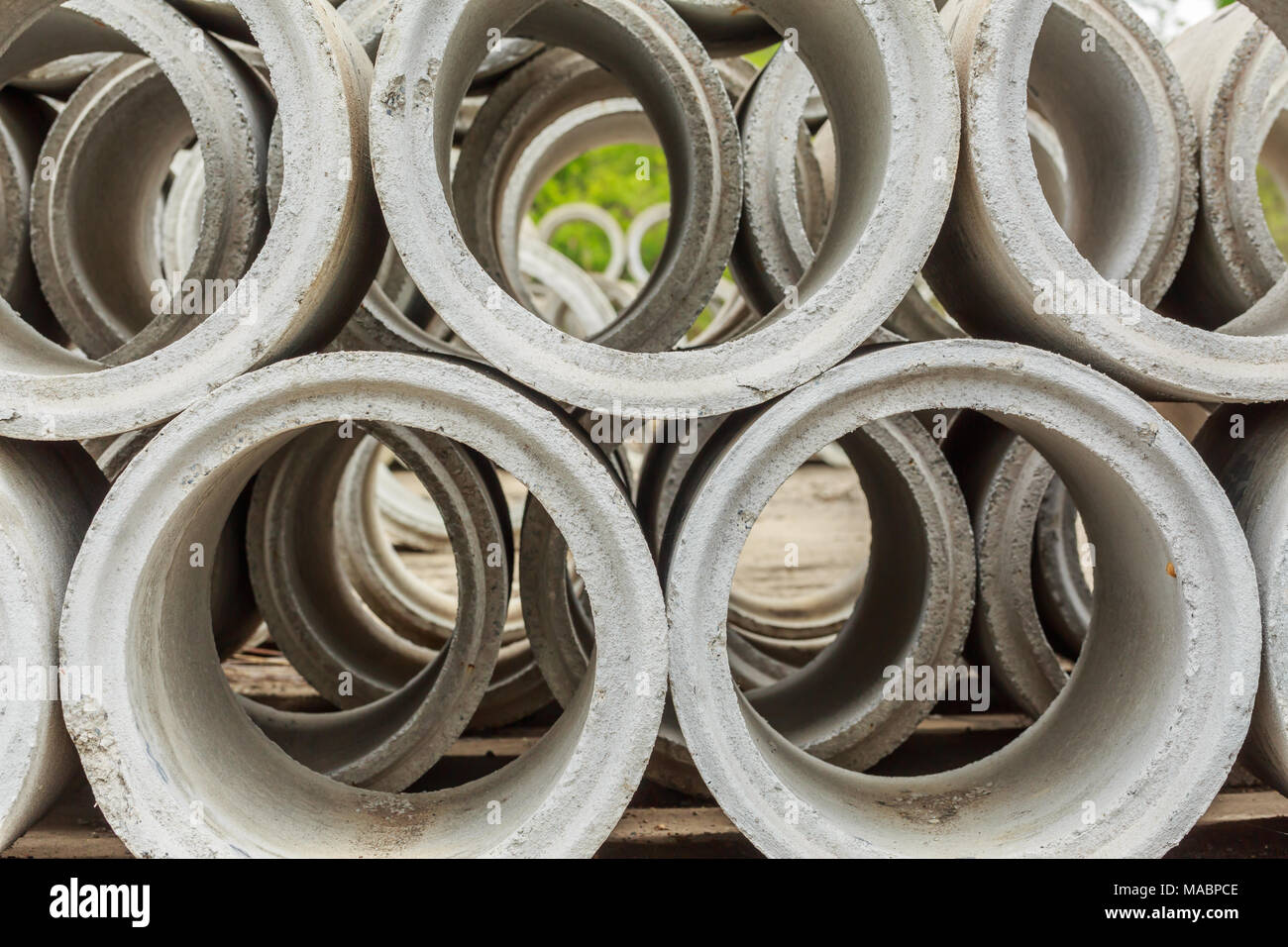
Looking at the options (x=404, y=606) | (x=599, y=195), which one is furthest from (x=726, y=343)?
(x=599, y=195)

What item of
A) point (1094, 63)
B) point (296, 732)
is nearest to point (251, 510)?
point (296, 732)

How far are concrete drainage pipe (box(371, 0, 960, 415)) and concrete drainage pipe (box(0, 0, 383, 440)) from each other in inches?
4.5

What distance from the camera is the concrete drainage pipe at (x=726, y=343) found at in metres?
1.89

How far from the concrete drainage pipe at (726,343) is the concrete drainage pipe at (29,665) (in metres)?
0.93

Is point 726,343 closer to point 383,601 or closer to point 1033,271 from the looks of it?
point 1033,271

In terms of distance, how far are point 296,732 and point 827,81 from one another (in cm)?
259

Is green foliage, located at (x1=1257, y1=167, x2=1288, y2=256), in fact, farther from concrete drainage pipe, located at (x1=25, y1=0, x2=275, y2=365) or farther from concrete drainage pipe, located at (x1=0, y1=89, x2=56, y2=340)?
concrete drainage pipe, located at (x1=0, y1=89, x2=56, y2=340)

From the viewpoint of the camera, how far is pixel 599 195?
2053 centimetres

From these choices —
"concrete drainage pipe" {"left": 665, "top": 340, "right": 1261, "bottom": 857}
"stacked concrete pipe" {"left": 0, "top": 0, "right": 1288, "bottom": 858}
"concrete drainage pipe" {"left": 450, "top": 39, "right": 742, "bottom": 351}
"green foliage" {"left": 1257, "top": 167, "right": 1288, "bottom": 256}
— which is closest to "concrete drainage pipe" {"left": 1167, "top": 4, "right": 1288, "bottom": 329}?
"stacked concrete pipe" {"left": 0, "top": 0, "right": 1288, "bottom": 858}

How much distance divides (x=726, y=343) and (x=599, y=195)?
1938cm

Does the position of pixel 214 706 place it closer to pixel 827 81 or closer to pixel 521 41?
pixel 827 81

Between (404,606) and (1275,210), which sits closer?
(404,606)

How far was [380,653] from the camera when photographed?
4.11 metres
